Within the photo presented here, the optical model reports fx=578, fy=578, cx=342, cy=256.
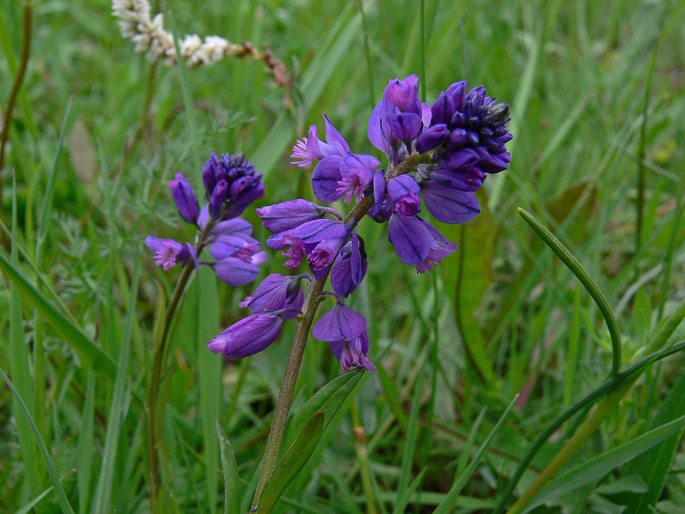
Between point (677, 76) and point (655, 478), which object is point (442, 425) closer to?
point (655, 478)

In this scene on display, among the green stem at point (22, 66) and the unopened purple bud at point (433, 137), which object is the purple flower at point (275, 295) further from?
the green stem at point (22, 66)

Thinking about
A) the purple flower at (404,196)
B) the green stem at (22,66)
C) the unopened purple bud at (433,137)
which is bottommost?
the purple flower at (404,196)

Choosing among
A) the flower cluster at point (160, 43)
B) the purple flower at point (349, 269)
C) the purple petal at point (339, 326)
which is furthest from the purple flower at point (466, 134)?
the flower cluster at point (160, 43)

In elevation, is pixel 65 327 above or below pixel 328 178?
below

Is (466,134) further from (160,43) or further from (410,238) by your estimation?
(160,43)

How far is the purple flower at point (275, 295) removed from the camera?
129 cm

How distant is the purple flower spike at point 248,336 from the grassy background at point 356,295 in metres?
0.33

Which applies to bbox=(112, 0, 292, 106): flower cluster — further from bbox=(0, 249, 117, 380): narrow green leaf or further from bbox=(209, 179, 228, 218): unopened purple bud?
bbox=(0, 249, 117, 380): narrow green leaf

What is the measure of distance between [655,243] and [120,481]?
269cm

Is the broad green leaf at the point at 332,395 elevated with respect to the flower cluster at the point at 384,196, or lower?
lower

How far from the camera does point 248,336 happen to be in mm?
1260

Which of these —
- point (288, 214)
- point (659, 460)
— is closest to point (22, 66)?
point (288, 214)

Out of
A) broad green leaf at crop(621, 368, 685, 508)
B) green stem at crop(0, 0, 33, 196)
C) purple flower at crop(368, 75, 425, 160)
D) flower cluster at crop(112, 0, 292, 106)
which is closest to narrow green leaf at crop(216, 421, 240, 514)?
purple flower at crop(368, 75, 425, 160)

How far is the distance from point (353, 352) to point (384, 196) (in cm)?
34
